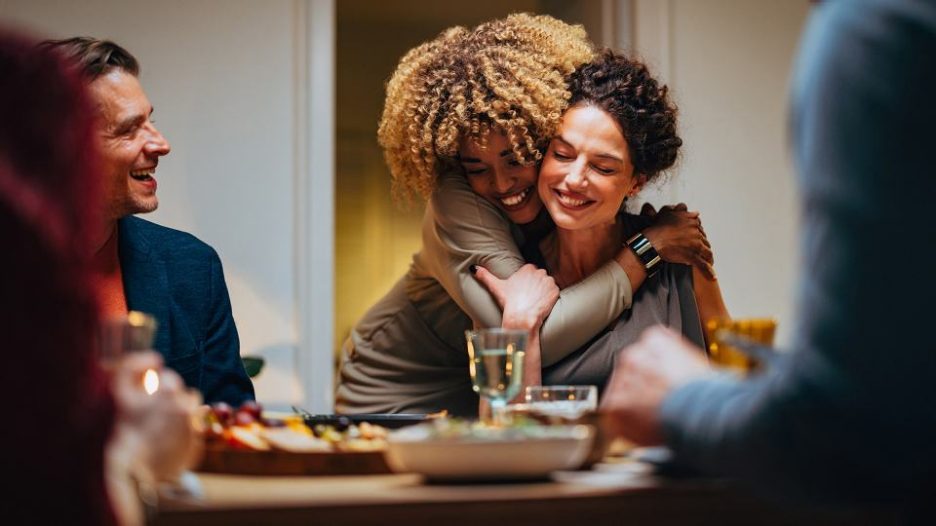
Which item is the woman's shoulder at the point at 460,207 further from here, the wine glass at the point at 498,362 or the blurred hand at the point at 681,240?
the wine glass at the point at 498,362

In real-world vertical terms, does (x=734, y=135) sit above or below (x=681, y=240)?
above

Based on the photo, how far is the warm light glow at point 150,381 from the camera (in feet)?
3.89

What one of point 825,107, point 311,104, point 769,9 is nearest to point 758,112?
point 769,9

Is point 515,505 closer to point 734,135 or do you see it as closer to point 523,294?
point 523,294

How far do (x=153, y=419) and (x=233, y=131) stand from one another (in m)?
3.14

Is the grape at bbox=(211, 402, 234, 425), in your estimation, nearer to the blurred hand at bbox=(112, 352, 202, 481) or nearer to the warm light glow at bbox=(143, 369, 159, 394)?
the warm light glow at bbox=(143, 369, 159, 394)

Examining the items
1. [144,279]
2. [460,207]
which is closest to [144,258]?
[144,279]

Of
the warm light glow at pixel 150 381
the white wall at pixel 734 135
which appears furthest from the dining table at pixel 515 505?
the white wall at pixel 734 135

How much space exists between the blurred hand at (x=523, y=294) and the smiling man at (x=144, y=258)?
1.93ft

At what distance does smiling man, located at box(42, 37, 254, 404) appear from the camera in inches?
104

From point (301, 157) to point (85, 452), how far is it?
3.29 meters

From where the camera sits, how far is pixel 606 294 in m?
A: 2.61

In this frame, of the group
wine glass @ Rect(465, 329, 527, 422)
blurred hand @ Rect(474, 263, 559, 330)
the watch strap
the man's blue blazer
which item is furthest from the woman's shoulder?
wine glass @ Rect(465, 329, 527, 422)

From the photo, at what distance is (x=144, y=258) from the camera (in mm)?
2707
